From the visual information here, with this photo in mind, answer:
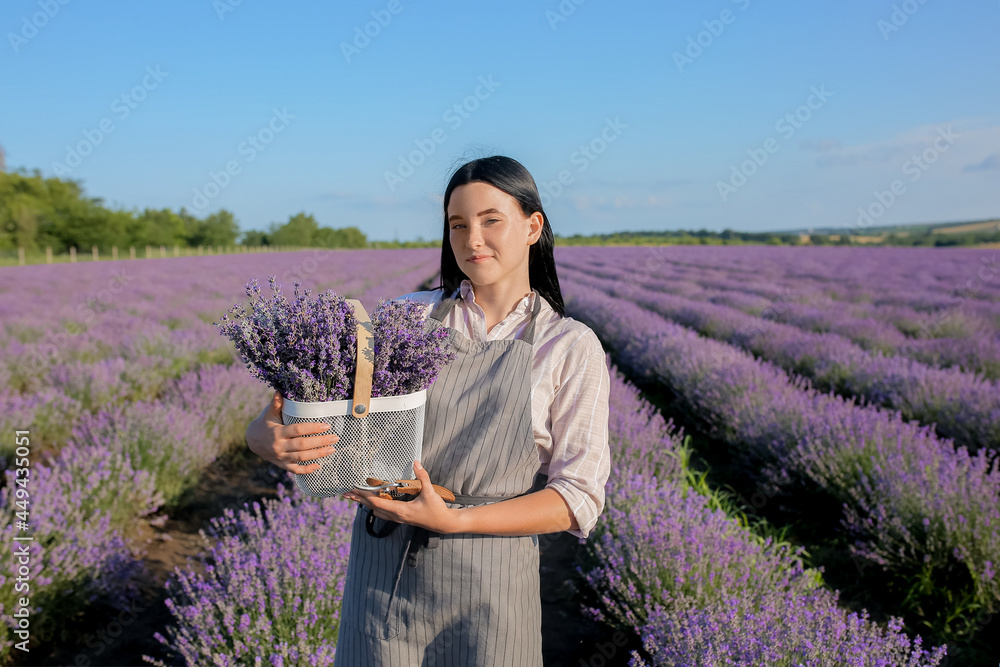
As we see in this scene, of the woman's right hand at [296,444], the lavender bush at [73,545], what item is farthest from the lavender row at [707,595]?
the lavender bush at [73,545]

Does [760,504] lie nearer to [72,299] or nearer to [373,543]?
[373,543]

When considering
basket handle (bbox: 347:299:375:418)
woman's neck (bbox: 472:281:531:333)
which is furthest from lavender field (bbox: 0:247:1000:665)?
basket handle (bbox: 347:299:375:418)

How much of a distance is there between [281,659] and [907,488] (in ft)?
9.80

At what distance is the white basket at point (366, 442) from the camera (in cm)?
91

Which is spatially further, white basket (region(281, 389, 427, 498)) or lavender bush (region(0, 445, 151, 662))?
lavender bush (region(0, 445, 151, 662))

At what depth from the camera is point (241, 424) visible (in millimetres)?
4480

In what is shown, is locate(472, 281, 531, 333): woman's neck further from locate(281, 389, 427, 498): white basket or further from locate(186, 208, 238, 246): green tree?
locate(186, 208, 238, 246): green tree

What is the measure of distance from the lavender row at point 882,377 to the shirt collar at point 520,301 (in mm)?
4290

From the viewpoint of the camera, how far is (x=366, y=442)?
0.94 meters

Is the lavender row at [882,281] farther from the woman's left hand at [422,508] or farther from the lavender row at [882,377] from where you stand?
the woman's left hand at [422,508]

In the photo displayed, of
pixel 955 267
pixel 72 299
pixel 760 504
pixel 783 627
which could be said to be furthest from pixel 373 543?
pixel 955 267

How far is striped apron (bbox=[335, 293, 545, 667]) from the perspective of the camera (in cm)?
109

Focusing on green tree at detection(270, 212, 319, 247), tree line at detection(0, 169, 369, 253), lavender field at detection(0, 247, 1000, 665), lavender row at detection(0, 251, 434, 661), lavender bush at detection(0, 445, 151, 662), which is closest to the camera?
lavender field at detection(0, 247, 1000, 665)

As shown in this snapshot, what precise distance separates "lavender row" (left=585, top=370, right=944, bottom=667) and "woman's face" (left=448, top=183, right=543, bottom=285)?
1.24 m
